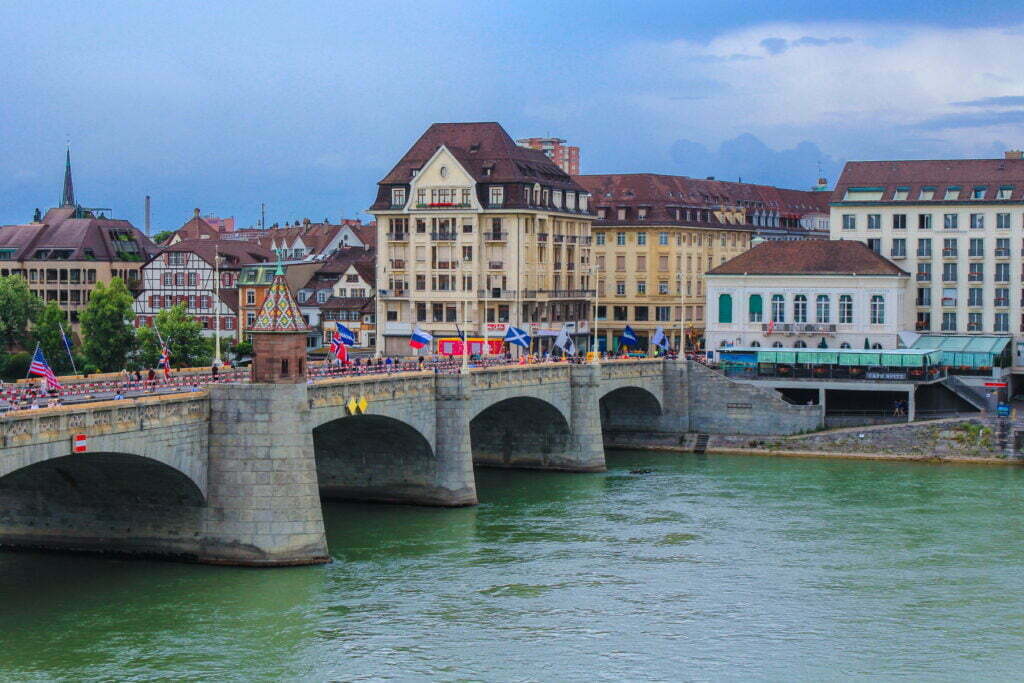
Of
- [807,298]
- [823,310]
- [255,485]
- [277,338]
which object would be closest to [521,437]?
[807,298]

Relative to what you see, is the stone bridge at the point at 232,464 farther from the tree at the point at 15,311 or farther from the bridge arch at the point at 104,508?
the tree at the point at 15,311

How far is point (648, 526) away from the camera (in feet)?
244

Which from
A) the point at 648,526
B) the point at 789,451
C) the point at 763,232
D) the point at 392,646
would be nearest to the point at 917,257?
the point at 789,451

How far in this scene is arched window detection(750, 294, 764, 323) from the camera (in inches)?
4619

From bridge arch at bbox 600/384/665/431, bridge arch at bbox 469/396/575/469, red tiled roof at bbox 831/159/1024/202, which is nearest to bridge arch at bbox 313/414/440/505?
bridge arch at bbox 469/396/575/469

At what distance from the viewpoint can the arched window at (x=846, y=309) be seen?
11462 centimetres

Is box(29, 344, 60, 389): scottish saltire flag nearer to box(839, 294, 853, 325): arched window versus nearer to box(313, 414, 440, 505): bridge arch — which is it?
box(313, 414, 440, 505): bridge arch

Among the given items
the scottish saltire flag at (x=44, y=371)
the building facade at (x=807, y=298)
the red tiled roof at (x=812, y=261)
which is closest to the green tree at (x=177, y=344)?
the building facade at (x=807, y=298)

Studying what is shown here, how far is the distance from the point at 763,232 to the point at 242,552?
10483 cm

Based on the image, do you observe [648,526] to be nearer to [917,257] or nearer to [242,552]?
[242,552]

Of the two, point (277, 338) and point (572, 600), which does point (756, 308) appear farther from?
point (572, 600)

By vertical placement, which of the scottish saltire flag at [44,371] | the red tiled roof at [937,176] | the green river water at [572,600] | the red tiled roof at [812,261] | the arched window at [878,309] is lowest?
the green river water at [572,600]

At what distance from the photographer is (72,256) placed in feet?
498

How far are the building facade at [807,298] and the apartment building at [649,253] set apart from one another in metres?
19.2
